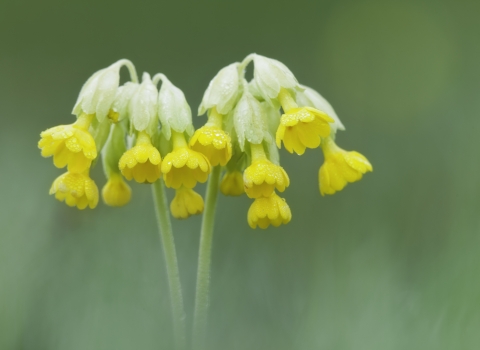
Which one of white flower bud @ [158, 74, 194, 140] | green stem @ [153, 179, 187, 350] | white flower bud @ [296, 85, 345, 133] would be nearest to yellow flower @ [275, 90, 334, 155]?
white flower bud @ [296, 85, 345, 133]

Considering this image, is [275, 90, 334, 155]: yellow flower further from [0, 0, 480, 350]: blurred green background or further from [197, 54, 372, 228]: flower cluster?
[0, 0, 480, 350]: blurred green background

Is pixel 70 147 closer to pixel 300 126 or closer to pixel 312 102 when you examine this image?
pixel 300 126

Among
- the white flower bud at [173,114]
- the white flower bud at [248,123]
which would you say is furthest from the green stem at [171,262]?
the white flower bud at [248,123]

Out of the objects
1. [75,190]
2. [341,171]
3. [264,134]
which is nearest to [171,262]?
[75,190]

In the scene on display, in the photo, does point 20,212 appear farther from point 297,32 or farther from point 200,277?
point 297,32

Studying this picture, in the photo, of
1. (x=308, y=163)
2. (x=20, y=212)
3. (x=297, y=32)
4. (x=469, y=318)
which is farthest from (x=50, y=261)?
(x=297, y=32)
